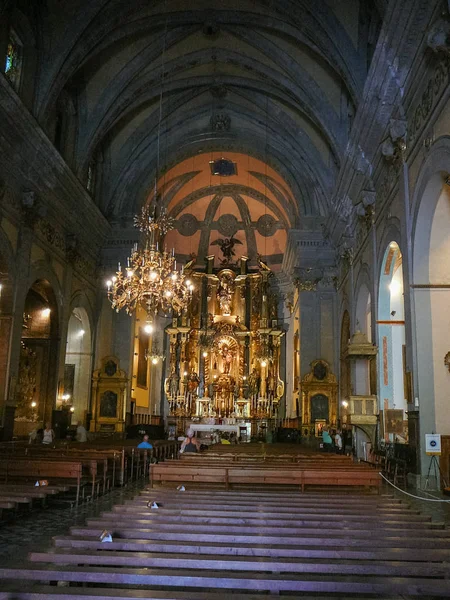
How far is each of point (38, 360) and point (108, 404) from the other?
3.88 m

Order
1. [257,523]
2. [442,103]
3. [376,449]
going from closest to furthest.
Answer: [257,523] < [442,103] < [376,449]

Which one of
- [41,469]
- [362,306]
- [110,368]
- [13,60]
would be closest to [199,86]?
[13,60]

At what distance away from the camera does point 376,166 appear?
1409cm

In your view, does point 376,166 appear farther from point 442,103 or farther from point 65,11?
point 65,11

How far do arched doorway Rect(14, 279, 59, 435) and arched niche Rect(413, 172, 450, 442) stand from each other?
443 inches

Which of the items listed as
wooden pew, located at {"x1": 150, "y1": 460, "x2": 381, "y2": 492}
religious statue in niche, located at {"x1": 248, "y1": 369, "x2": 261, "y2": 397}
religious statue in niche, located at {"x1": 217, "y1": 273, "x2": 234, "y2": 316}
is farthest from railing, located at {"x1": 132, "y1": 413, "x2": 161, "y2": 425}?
wooden pew, located at {"x1": 150, "y1": 460, "x2": 381, "y2": 492}

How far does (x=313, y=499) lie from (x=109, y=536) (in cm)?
262

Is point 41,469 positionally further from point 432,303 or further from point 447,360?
point 432,303

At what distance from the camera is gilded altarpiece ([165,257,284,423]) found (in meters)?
26.0

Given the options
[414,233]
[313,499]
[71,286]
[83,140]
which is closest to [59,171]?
[83,140]

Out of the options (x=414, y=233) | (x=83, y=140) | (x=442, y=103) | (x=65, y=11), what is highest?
(x=65, y=11)

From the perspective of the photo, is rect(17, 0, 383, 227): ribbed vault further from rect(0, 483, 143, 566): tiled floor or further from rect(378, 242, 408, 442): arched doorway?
rect(0, 483, 143, 566): tiled floor

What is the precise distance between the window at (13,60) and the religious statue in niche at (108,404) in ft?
36.2

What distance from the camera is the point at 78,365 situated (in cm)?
2111
